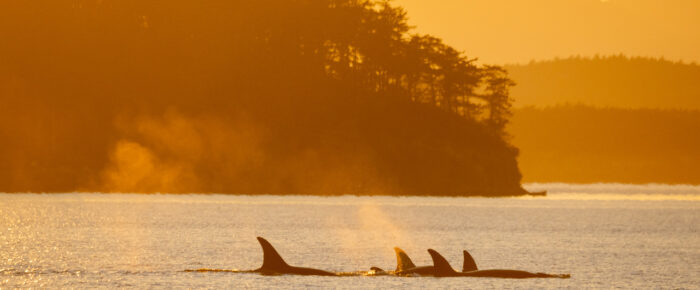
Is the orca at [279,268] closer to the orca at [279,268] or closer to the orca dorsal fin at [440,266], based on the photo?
the orca at [279,268]

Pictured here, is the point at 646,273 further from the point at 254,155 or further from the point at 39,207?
the point at 254,155

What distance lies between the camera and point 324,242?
320 ft

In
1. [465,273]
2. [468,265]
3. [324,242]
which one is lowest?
[465,273]

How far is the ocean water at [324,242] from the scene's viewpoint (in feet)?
210

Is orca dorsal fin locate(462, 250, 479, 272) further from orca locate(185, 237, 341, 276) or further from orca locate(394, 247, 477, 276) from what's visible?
orca locate(185, 237, 341, 276)

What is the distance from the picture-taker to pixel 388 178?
196 metres

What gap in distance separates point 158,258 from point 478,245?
100 feet

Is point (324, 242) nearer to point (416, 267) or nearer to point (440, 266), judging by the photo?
point (416, 267)

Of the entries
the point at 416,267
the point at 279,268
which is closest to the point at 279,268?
the point at 279,268

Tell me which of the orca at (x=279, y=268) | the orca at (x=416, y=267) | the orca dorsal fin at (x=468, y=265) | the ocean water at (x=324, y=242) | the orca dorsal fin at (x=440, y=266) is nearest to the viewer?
the orca dorsal fin at (x=440, y=266)

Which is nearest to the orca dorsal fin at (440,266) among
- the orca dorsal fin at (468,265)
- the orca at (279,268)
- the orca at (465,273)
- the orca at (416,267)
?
the orca at (465,273)

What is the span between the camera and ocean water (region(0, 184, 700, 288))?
64125 mm

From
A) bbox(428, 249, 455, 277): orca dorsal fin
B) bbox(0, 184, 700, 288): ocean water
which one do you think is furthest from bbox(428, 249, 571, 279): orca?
bbox(0, 184, 700, 288): ocean water

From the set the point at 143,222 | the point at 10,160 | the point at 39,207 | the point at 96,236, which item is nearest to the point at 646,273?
the point at 96,236
